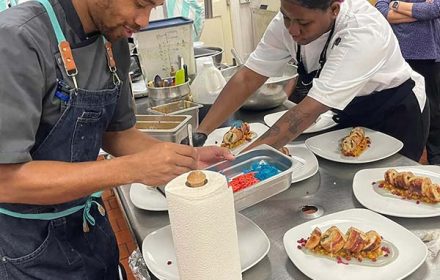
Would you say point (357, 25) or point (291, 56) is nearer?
point (357, 25)

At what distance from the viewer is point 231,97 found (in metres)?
1.80

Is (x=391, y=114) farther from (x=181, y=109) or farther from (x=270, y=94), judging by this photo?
(x=181, y=109)

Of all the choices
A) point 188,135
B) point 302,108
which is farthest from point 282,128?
point 188,135

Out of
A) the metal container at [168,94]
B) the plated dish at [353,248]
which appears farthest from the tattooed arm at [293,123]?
the metal container at [168,94]

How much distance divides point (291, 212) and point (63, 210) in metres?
0.62

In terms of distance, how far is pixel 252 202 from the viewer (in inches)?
43.2

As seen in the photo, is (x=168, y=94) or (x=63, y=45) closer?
(x=63, y=45)

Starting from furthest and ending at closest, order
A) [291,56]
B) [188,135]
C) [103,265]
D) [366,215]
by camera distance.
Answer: [291,56]
[188,135]
[103,265]
[366,215]

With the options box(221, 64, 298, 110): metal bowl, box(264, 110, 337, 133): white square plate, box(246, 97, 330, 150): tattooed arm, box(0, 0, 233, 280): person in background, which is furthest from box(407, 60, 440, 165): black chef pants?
box(0, 0, 233, 280): person in background

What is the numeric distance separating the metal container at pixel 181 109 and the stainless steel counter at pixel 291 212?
1.40 ft

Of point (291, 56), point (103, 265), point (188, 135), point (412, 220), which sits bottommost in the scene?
point (103, 265)

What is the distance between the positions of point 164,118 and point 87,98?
1.87 ft

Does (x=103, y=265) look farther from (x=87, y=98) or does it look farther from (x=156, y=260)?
(x=87, y=98)

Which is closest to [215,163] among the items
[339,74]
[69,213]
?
[69,213]
